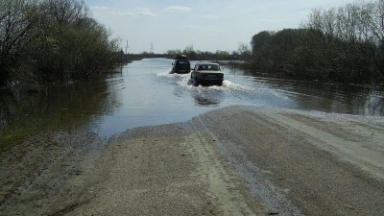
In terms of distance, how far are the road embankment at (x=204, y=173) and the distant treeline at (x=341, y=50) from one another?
26.7m

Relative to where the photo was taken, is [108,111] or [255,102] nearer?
[108,111]

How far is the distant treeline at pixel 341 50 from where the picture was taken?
35062 millimetres

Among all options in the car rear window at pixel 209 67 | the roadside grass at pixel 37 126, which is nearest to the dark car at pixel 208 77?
the car rear window at pixel 209 67

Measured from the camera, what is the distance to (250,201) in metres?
5.63

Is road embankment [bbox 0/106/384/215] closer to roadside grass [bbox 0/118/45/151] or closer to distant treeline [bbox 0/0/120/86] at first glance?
roadside grass [bbox 0/118/45/151]

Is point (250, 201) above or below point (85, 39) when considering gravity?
below

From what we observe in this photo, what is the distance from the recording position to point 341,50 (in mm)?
38562

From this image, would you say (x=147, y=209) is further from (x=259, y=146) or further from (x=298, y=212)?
Answer: (x=259, y=146)

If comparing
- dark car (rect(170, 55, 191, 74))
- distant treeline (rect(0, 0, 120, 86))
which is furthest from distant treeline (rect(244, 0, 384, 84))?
distant treeline (rect(0, 0, 120, 86))

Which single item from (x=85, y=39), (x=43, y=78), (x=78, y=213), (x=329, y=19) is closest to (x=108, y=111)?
(x=78, y=213)

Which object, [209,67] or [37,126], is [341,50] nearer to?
[209,67]

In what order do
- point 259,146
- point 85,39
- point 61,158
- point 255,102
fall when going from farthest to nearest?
point 85,39
point 255,102
point 259,146
point 61,158

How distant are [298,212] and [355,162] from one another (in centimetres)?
298

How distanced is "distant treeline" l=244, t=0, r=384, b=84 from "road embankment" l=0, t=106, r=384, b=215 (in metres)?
26.7
